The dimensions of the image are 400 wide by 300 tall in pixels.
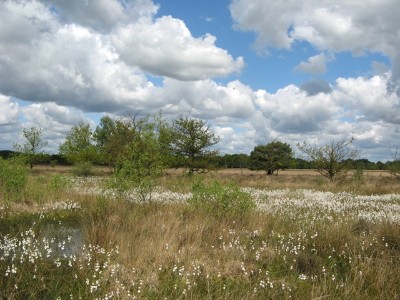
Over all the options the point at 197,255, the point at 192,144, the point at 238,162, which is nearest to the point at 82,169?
the point at 192,144

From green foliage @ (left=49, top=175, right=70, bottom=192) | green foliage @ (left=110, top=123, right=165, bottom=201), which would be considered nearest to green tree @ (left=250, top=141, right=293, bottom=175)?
green foliage @ (left=49, top=175, right=70, bottom=192)

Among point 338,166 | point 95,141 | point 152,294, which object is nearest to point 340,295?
point 152,294

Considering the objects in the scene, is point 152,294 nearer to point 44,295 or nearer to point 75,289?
point 75,289

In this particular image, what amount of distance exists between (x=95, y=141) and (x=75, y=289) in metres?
73.7

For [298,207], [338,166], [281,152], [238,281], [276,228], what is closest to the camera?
[238,281]

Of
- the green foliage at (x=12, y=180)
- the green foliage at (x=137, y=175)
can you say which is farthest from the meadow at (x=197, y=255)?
the green foliage at (x=12, y=180)

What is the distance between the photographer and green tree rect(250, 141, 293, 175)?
263 feet

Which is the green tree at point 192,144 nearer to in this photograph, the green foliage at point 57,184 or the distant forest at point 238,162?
the distant forest at point 238,162

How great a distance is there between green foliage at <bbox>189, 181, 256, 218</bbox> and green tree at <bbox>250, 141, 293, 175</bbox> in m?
67.1

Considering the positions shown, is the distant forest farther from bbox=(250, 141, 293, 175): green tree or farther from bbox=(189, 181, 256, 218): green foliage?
bbox=(189, 181, 256, 218): green foliage

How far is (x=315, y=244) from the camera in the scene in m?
9.95

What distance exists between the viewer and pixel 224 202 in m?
13.3

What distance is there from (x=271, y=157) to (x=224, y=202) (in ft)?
225

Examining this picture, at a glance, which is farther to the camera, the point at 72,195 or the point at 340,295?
the point at 72,195
